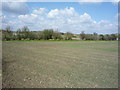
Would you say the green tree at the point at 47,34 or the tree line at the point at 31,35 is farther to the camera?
the green tree at the point at 47,34

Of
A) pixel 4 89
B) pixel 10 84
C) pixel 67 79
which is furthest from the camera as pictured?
pixel 67 79

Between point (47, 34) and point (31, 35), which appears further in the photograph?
point (47, 34)

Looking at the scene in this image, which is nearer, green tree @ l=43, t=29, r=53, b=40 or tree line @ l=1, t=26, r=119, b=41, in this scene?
tree line @ l=1, t=26, r=119, b=41

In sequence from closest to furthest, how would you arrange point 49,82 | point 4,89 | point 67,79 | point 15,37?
1. point 4,89
2. point 49,82
3. point 67,79
4. point 15,37

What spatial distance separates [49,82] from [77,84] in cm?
105

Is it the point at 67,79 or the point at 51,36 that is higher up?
the point at 51,36

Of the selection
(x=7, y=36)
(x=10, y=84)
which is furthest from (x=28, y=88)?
(x=7, y=36)

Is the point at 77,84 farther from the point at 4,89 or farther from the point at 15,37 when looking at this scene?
the point at 15,37

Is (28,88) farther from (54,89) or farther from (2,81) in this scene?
(2,81)

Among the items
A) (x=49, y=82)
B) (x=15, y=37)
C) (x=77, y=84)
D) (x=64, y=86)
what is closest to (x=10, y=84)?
(x=49, y=82)

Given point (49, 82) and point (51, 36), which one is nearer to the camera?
point (49, 82)

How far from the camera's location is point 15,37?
4794 centimetres

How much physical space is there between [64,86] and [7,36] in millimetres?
46795

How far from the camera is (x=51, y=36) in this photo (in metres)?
65.6
